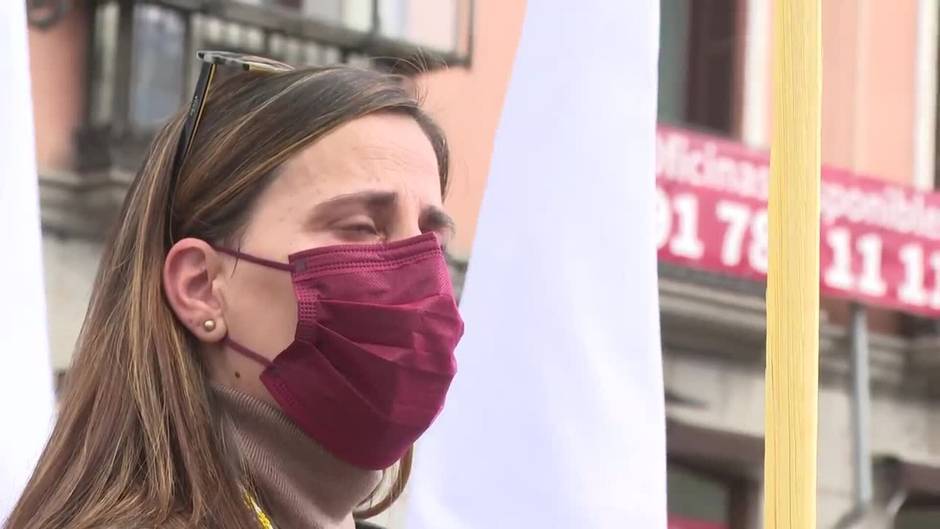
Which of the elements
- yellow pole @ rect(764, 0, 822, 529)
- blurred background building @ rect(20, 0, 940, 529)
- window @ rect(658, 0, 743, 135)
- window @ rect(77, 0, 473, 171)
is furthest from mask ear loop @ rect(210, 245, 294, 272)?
window @ rect(658, 0, 743, 135)

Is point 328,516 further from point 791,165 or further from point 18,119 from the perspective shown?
point 18,119

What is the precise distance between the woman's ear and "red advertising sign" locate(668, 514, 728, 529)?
316 inches

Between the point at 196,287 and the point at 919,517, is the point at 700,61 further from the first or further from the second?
the point at 196,287

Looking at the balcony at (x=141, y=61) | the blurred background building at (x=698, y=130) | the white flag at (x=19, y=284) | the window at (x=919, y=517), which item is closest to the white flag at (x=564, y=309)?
the white flag at (x=19, y=284)

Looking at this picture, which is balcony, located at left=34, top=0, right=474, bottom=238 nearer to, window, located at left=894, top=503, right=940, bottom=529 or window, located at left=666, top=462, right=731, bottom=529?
window, located at left=666, top=462, right=731, bottom=529

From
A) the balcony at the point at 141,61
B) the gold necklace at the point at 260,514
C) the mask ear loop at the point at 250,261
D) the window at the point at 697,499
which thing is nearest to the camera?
the gold necklace at the point at 260,514

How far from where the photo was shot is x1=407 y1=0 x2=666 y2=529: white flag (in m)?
3.04

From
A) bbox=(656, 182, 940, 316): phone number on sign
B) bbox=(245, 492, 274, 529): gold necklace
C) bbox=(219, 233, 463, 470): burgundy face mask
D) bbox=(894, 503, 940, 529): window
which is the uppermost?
bbox=(219, 233, 463, 470): burgundy face mask

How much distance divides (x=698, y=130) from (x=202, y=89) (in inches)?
321

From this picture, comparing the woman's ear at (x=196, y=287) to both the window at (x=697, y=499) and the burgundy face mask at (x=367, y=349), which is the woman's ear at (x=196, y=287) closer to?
the burgundy face mask at (x=367, y=349)

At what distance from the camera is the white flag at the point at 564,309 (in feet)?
9.99

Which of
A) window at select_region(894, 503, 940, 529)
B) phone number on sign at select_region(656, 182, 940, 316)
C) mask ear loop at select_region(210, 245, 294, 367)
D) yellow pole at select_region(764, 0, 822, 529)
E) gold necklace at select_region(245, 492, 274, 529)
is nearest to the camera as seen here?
gold necklace at select_region(245, 492, 274, 529)

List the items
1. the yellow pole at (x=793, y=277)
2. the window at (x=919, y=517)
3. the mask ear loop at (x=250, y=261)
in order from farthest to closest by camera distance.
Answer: the window at (x=919, y=517)
the yellow pole at (x=793, y=277)
the mask ear loop at (x=250, y=261)

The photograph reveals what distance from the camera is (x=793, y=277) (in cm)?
260
